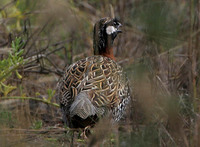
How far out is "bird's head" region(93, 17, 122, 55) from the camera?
5.32 meters

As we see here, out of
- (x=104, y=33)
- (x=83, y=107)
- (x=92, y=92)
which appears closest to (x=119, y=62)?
(x=104, y=33)

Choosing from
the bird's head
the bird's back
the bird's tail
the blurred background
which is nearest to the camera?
the blurred background

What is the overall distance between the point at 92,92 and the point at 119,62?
2.24 m

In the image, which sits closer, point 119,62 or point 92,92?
point 92,92

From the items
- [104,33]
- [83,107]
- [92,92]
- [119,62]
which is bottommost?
[83,107]

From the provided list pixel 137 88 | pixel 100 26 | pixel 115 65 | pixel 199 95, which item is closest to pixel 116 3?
pixel 100 26

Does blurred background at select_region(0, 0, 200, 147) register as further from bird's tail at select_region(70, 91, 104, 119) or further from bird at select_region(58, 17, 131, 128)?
bird's tail at select_region(70, 91, 104, 119)

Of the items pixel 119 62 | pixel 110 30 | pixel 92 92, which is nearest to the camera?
pixel 92 92

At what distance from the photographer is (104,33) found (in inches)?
212

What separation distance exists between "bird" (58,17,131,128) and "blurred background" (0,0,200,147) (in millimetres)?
174

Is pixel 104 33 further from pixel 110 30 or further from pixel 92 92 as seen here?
pixel 92 92

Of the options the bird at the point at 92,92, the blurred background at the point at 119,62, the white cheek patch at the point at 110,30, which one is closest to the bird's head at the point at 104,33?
the white cheek patch at the point at 110,30

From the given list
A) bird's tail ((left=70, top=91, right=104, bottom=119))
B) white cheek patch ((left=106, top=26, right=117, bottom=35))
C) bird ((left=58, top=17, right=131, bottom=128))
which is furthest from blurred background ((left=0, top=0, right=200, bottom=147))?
white cheek patch ((left=106, top=26, right=117, bottom=35))

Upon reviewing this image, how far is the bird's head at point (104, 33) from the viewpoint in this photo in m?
Result: 5.32
